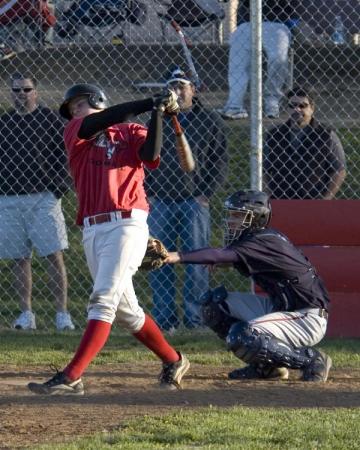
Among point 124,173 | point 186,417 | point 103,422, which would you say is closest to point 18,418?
point 103,422

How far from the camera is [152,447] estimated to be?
207 inches

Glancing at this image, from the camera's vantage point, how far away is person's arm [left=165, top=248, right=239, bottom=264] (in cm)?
684

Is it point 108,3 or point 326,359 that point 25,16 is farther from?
point 326,359

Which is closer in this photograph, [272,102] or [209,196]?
[209,196]

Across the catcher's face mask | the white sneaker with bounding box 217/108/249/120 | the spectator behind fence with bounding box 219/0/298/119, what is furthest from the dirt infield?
the white sneaker with bounding box 217/108/249/120

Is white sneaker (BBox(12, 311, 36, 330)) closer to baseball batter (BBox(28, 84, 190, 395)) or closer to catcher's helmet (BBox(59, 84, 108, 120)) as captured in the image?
baseball batter (BBox(28, 84, 190, 395))

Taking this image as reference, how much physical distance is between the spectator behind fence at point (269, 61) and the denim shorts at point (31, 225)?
3164 mm

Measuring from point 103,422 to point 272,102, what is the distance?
6.56 meters

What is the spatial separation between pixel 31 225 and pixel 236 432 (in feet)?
14.3

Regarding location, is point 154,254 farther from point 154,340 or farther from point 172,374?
point 172,374

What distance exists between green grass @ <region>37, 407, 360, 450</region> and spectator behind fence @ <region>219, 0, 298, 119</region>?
6.21 meters

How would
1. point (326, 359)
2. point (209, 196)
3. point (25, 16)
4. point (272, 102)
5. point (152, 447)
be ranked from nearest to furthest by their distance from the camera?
1. point (152, 447)
2. point (326, 359)
3. point (209, 196)
4. point (272, 102)
5. point (25, 16)

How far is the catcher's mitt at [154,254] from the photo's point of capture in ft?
22.4

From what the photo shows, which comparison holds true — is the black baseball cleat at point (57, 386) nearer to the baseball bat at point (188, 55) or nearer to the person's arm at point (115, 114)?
the person's arm at point (115, 114)
